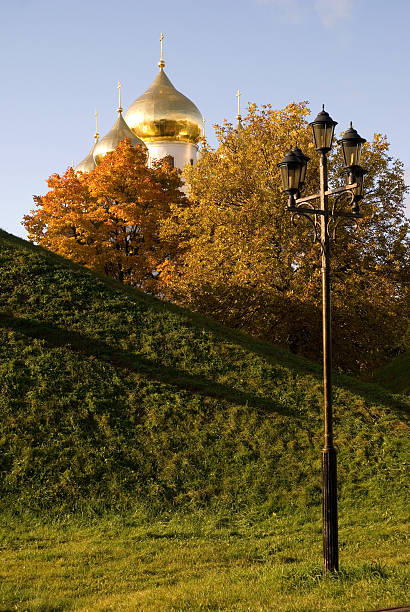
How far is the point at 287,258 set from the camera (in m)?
23.1

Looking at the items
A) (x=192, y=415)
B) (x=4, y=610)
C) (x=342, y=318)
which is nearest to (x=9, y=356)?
(x=192, y=415)

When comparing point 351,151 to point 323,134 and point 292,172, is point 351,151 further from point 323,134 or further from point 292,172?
point 292,172

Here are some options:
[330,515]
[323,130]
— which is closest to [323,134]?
[323,130]

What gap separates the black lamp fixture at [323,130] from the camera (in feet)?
30.6

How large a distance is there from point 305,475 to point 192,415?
3213 mm

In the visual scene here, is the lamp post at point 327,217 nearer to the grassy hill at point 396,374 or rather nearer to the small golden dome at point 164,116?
the grassy hill at point 396,374

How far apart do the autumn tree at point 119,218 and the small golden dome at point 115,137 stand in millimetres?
9444

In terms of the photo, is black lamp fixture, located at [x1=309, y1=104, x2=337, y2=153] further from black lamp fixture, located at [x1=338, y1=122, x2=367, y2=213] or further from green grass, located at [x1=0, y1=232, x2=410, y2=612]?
green grass, located at [x1=0, y1=232, x2=410, y2=612]

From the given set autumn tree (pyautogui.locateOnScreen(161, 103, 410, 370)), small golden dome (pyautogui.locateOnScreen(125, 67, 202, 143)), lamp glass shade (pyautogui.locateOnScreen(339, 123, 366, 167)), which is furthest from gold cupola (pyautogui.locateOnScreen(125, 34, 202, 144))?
lamp glass shade (pyautogui.locateOnScreen(339, 123, 366, 167))

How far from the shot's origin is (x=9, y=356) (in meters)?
17.5

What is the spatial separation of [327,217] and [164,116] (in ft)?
146

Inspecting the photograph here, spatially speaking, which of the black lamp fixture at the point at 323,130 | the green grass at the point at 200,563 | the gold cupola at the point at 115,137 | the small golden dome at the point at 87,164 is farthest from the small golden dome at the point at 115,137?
the black lamp fixture at the point at 323,130

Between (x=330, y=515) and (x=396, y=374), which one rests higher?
(x=396, y=374)

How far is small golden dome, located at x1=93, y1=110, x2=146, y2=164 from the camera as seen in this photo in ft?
A: 161
